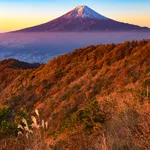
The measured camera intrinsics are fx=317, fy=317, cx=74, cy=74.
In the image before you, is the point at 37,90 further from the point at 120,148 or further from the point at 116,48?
the point at 120,148

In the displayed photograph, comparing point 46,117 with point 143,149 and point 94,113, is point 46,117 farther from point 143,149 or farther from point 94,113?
point 143,149

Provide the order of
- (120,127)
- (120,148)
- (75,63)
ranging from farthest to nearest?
(75,63), (120,127), (120,148)

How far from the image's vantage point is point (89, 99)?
53.0 ft

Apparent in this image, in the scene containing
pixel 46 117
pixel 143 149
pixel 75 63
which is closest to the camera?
pixel 143 149

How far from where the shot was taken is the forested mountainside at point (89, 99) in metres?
6.13

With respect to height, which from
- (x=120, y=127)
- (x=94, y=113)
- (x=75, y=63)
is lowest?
(x=75, y=63)

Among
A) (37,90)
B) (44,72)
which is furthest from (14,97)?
(44,72)

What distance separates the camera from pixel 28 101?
90.5 ft

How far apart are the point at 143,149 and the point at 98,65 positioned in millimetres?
23552

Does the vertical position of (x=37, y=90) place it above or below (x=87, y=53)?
below

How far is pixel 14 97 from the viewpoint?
29.8 meters

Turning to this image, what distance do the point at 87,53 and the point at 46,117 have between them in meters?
15.9

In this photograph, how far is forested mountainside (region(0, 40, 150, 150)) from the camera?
6133mm

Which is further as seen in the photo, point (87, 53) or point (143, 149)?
point (87, 53)
